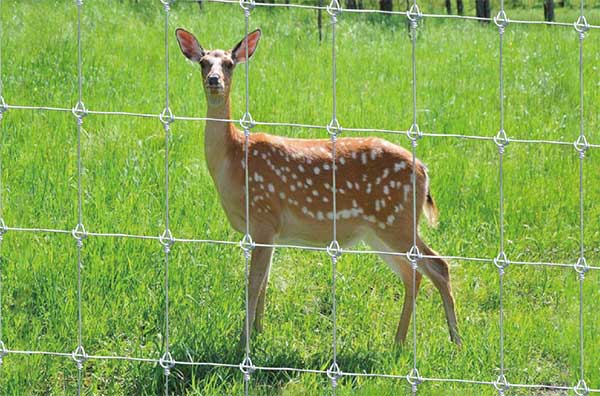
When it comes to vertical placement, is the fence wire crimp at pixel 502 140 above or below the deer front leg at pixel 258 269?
above

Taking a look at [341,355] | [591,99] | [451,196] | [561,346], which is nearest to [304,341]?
[341,355]

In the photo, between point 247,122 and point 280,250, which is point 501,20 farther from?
point 280,250

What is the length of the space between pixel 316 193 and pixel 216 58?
2.65ft

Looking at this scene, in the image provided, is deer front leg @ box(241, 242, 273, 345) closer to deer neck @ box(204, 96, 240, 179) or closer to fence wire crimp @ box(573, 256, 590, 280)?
deer neck @ box(204, 96, 240, 179)

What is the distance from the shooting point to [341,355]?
19.7 ft

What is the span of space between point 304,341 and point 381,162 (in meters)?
0.93

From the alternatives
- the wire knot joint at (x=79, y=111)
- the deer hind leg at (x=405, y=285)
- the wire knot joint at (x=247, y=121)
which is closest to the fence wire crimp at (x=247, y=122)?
the wire knot joint at (x=247, y=121)

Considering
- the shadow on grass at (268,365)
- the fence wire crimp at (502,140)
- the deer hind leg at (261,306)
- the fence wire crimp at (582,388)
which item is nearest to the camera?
the fence wire crimp at (502,140)

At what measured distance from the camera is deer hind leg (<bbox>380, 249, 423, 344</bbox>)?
20.7 feet

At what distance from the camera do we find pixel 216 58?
6.17m

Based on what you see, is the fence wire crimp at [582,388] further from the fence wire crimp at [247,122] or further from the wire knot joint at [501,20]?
the fence wire crimp at [247,122]

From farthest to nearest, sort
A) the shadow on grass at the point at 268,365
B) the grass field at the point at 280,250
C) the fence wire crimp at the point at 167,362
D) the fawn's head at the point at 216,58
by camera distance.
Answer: the fawn's head at the point at 216,58
the grass field at the point at 280,250
the shadow on grass at the point at 268,365
the fence wire crimp at the point at 167,362

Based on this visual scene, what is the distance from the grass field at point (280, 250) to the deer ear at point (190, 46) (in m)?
1.02

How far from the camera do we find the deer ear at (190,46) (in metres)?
6.18
